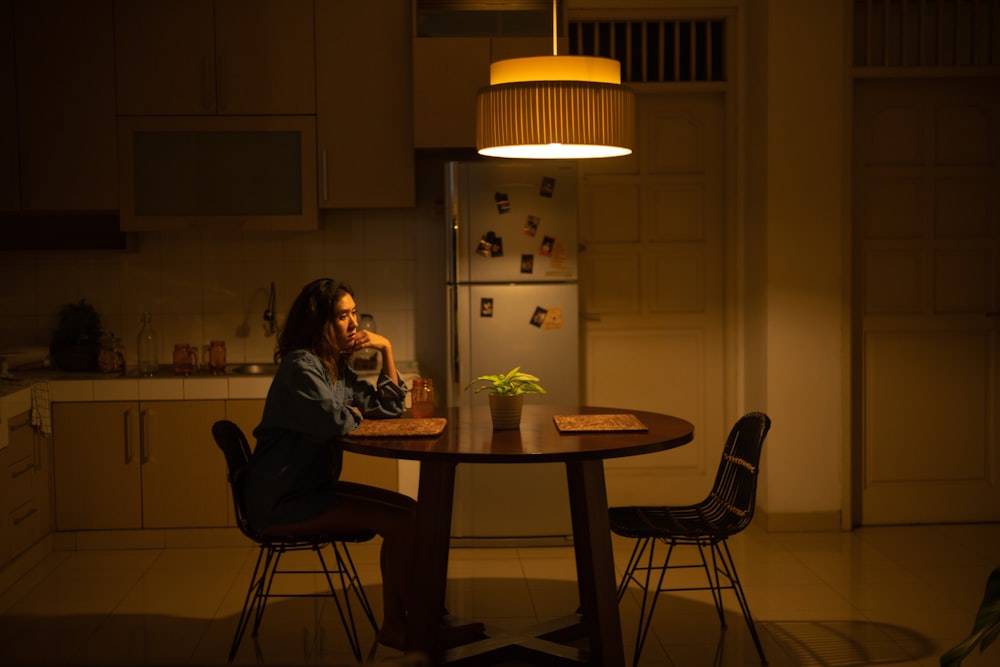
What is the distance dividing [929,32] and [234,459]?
381cm

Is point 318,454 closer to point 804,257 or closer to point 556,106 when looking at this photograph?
point 556,106

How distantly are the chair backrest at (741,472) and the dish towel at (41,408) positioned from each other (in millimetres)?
2833

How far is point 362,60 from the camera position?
199 inches

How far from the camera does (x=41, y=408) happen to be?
4812 millimetres

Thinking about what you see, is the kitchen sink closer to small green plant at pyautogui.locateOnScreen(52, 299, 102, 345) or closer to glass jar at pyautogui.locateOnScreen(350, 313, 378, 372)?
glass jar at pyautogui.locateOnScreen(350, 313, 378, 372)

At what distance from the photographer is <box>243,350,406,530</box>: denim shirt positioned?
326 centimetres

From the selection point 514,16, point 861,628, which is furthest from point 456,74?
point 861,628

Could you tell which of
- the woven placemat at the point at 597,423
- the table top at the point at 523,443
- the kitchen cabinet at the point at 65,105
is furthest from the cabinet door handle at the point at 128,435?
the woven placemat at the point at 597,423

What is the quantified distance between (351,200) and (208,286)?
887 millimetres

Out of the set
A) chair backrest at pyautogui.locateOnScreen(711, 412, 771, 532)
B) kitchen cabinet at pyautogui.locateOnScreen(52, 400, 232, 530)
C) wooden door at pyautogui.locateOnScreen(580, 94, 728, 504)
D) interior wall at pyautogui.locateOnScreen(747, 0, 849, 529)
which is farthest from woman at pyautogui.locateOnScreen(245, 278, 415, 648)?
interior wall at pyautogui.locateOnScreen(747, 0, 849, 529)

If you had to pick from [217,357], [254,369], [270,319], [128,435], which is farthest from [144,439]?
[270,319]

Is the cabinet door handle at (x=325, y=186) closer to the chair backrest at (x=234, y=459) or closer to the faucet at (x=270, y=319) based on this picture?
the faucet at (x=270, y=319)

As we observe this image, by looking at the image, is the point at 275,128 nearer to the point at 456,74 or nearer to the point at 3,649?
the point at 456,74

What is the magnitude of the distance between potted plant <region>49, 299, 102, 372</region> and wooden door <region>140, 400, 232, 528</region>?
0.44 m
